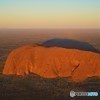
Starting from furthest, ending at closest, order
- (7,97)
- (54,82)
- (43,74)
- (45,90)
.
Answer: (43,74) → (54,82) → (45,90) → (7,97)

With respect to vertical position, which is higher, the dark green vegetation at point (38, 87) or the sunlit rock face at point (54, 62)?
the sunlit rock face at point (54, 62)

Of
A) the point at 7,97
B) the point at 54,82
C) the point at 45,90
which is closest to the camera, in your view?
the point at 7,97

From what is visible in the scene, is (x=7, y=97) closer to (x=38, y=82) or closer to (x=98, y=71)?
(x=38, y=82)

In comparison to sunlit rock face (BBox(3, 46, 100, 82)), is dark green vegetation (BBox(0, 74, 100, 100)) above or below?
below

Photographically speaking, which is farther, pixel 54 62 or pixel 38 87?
pixel 54 62

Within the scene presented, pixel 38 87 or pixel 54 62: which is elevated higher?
pixel 54 62

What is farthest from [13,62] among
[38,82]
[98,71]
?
[98,71]

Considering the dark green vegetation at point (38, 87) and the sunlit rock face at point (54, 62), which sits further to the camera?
the sunlit rock face at point (54, 62)

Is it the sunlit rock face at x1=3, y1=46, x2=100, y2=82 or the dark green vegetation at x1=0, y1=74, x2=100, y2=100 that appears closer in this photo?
the dark green vegetation at x1=0, y1=74, x2=100, y2=100
